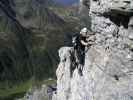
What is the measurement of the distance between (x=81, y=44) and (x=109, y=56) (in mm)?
10057

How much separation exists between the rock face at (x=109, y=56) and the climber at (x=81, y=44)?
1564 millimetres

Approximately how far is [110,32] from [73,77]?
14.0m

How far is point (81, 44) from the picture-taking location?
4822 cm

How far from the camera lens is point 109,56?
3866 centimetres

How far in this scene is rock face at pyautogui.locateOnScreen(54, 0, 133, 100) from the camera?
3519cm

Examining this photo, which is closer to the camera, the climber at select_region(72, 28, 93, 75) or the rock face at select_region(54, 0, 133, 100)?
the rock face at select_region(54, 0, 133, 100)

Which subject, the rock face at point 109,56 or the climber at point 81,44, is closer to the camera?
the rock face at point 109,56

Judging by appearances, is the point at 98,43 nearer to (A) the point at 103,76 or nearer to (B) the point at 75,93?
(A) the point at 103,76

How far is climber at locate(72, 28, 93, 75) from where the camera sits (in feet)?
151

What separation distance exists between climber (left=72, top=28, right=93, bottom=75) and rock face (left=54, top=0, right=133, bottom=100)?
5.13 ft

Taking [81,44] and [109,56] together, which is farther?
[81,44]

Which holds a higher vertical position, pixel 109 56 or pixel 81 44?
pixel 109 56

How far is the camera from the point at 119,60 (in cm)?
3662

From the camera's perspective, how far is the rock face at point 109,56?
115 feet
